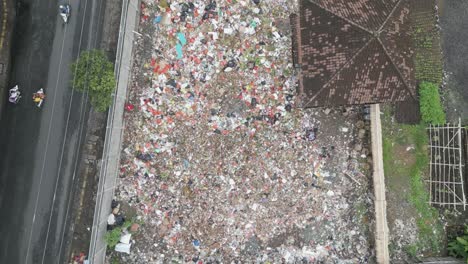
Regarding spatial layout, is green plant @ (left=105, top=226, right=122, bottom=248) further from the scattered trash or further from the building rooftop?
the building rooftop

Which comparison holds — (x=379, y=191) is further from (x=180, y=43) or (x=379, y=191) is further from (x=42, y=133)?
(x=42, y=133)

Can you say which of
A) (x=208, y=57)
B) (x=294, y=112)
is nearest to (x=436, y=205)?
(x=294, y=112)

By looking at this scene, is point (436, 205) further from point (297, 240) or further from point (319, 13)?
point (319, 13)

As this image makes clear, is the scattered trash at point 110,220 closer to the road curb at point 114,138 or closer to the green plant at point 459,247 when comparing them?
the road curb at point 114,138

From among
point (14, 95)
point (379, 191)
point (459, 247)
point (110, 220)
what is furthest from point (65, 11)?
point (459, 247)

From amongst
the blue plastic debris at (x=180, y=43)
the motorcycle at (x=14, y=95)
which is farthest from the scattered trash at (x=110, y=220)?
the blue plastic debris at (x=180, y=43)
